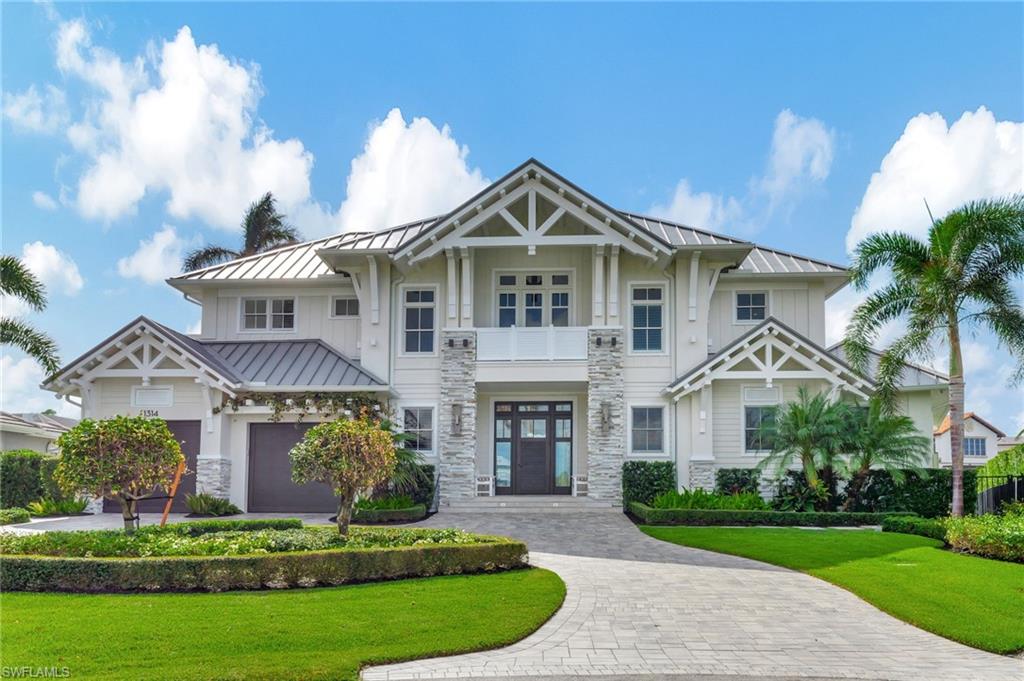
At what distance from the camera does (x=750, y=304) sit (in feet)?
82.2

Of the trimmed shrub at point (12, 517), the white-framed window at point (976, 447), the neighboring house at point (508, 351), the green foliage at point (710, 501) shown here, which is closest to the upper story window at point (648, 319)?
the neighboring house at point (508, 351)

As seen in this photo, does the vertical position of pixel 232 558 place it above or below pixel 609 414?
below

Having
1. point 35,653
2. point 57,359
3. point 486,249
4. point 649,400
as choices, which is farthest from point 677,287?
point 35,653

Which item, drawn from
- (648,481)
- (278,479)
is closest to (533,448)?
(648,481)

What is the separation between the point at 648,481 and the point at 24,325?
17.5 meters

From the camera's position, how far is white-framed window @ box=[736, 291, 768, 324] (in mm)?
25000

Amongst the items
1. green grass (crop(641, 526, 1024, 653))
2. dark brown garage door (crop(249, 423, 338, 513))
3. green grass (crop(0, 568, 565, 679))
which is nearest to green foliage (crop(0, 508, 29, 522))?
dark brown garage door (crop(249, 423, 338, 513))

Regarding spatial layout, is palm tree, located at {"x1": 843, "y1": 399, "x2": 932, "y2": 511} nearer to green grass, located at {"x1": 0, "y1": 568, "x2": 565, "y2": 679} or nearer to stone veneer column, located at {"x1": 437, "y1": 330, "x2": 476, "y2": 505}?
stone veneer column, located at {"x1": 437, "y1": 330, "x2": 476, "y2": 505}

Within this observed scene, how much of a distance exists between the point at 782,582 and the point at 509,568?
158 inches

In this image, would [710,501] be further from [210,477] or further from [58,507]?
[58,507]

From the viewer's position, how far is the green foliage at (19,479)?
24.4 m

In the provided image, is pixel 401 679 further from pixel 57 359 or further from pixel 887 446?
pixel 57 359

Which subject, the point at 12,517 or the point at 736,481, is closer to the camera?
the point at 12,517

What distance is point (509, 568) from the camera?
1304 centimetres
